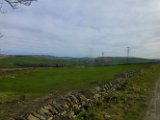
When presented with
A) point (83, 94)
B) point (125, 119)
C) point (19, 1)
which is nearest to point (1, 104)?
point (83, 94)

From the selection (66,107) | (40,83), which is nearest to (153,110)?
(66,107)

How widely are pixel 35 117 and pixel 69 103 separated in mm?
4492

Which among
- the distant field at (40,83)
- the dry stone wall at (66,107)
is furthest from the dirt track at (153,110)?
the distant field at (40,83)

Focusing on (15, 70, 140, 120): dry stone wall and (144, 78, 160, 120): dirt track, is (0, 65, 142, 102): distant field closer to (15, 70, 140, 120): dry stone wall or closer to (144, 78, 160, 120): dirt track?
(15, 70, 140, 120): dry stone wall

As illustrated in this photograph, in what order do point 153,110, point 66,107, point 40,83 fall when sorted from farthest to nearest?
point 40,83, point 153,110, point 66,107

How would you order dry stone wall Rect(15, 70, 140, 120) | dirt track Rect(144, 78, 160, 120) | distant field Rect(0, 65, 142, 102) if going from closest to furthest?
dry stone wall Rect(15, 70, 140, 120) → dirt track Rect(144, 78, 160, 120) → distant field Rect(0, 65, 142, 102)

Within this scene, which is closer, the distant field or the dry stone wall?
the dry stone wall

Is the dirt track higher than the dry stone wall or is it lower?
lower

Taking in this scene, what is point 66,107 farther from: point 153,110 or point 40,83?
point 40,83

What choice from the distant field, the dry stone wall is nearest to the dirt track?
the dry stone wall

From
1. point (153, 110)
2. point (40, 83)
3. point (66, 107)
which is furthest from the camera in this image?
point (40, 83)

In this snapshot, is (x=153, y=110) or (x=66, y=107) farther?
(x=153, y=110)

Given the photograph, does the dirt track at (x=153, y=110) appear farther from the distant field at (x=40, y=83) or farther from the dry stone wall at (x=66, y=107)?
the distant field at (x=40, y=83)

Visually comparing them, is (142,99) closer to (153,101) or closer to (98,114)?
(153,101)
